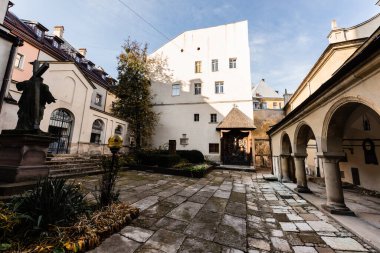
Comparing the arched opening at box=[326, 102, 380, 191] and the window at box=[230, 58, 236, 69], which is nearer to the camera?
the arched opening at box=[326, 102, 380, 191]

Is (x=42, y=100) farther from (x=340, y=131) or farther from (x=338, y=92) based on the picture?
(x=340, y=131)

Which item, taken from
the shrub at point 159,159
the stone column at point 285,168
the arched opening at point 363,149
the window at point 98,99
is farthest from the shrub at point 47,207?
the window at point 98,99

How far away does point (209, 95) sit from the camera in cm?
2080

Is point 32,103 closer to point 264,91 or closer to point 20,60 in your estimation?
point 20,60

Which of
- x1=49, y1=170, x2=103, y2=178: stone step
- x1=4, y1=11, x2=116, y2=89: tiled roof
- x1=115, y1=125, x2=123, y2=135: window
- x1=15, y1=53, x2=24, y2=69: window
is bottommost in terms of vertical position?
x1=49, y1=170, x2=103, y2=178: stone step

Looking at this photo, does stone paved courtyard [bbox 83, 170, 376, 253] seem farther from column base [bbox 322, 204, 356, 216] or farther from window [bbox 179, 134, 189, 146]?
window [bbox 179, 134, 189, 146]

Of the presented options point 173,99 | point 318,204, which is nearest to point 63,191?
point 318,204

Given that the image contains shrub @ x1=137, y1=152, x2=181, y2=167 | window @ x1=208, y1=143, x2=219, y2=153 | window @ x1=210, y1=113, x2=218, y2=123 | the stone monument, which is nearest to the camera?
the stone monument

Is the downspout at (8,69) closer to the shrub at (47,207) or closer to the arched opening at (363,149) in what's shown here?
the shrub at (47,207)

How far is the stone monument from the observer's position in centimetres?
457

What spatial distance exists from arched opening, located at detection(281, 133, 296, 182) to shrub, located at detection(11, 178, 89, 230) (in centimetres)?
1059

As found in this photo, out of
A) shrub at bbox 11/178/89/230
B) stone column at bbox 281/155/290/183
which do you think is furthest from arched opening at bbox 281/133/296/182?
shrub at bbox 11/178/89/230

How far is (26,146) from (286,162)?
1220 cm

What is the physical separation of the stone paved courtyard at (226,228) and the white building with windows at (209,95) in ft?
42.2
